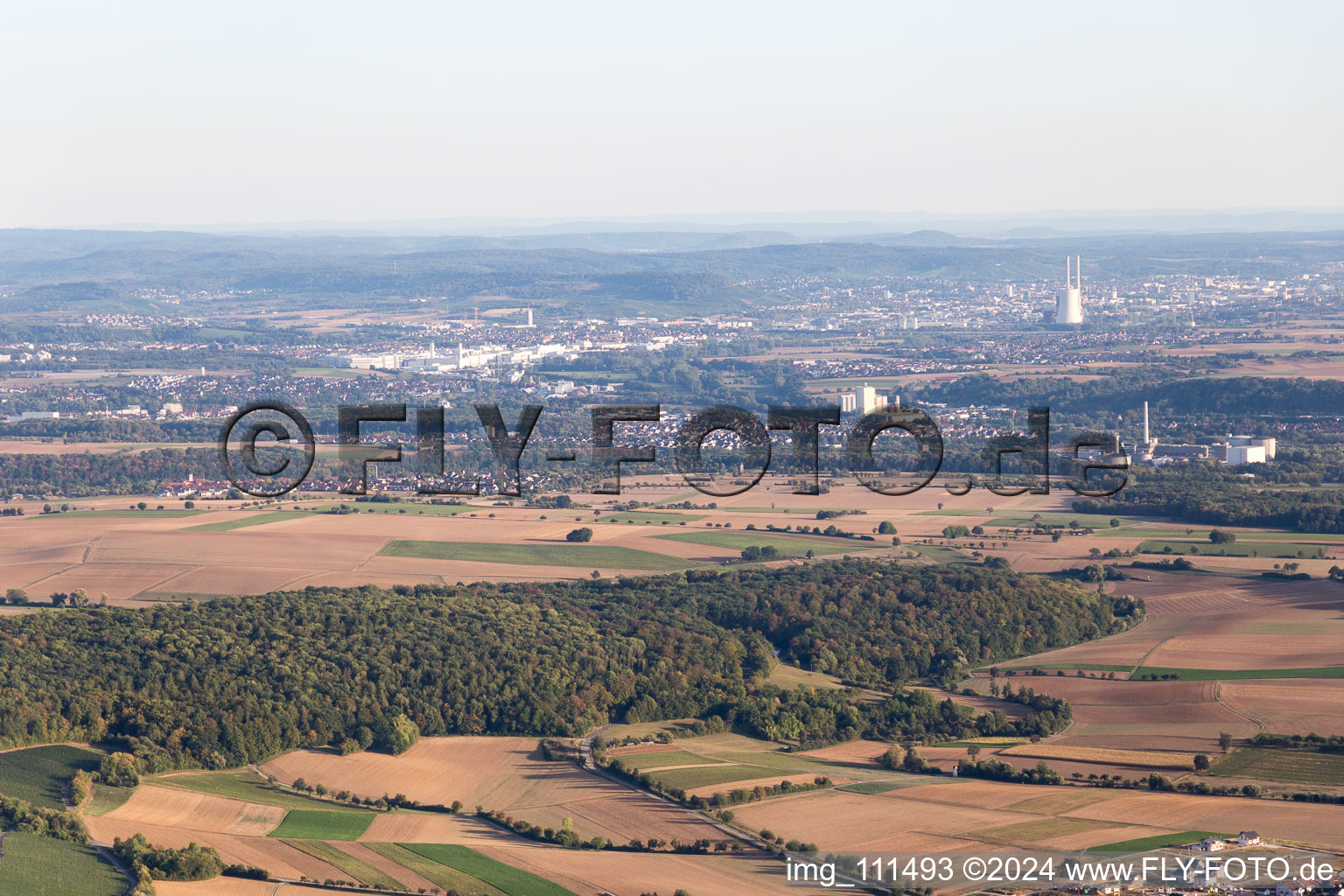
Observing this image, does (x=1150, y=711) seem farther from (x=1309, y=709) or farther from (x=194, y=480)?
(x=194, y=480)

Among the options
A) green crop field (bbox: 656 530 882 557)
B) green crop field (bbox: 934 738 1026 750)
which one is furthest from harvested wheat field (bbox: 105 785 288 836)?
green crop field (bbox: 656 530 882 557)

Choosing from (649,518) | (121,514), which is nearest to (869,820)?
(649,518)

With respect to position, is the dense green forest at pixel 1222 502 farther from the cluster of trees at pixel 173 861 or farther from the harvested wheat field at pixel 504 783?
the cluster of trees at pixel 173 861

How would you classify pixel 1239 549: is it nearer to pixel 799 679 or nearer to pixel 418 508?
pixel 799 679

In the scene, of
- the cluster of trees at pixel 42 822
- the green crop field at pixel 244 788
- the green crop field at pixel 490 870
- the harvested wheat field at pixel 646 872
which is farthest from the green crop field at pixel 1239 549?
the cluster of trees at pixel 42 822

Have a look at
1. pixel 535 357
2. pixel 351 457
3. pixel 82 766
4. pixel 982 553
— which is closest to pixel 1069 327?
pixel 535 357

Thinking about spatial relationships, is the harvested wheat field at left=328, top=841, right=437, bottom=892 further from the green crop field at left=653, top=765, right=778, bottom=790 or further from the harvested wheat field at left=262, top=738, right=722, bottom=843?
the green crop field at left=653, top=765, right=778, bottom=790
